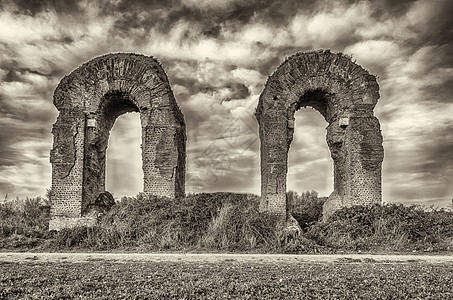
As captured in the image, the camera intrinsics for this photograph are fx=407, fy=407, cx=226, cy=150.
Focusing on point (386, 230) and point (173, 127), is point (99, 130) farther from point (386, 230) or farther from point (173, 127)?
point (386, 230)

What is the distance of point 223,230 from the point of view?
1367cm

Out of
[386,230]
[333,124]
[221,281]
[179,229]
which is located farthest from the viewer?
[333,124]

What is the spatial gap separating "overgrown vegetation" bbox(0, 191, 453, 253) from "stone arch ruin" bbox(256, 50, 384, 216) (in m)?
1.33

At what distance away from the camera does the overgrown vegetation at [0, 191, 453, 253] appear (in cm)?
1333

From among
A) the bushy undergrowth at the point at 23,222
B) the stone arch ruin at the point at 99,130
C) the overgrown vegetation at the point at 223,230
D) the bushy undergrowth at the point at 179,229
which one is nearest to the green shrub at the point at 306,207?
the overgrown vegetation at the point at 223,230

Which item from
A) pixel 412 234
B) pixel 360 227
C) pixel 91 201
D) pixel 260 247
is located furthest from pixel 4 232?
pixel 412 234

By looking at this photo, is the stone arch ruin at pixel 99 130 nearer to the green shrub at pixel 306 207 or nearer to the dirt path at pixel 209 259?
the green shrub at pixel 306 207

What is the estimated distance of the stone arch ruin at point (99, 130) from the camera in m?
17.3

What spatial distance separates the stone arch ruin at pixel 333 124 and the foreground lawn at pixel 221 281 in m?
7.69

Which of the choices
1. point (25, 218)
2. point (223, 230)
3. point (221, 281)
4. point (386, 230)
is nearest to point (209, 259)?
point (221, 281)

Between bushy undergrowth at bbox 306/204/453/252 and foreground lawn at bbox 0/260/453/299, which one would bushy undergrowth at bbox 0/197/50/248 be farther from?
bushy undergrowth at bbox 306/204/453/252

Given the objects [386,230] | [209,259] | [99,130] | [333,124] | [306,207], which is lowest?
[209,259]

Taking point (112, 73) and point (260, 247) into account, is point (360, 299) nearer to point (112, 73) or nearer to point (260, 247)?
point (260, 247)

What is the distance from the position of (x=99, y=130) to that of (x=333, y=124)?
34.6ft
